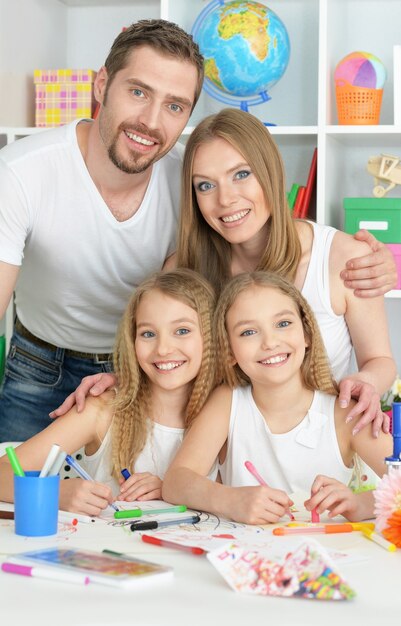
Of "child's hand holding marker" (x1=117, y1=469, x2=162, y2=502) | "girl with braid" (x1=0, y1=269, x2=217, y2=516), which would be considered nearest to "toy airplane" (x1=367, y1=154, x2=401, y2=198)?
"girl with braid" (x1=0, y1=269, x2=217, y2=516)

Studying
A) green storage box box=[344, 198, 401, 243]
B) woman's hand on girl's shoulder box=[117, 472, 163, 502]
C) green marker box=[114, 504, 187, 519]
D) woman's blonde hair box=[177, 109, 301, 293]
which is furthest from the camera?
green storage box box=[344, 198, 401, 243]

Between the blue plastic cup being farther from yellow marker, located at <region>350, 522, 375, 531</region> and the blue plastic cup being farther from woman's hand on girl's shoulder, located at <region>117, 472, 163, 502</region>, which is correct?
yellow marker, located at <region>350, 522, 375, 531</region>

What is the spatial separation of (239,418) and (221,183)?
19.7 inches

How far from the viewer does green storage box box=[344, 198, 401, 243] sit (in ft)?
9.02

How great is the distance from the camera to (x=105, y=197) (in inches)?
83.9

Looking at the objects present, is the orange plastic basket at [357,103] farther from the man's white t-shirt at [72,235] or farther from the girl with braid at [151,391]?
the girl with braid at [151,391]

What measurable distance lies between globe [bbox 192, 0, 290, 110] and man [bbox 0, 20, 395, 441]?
0.60m

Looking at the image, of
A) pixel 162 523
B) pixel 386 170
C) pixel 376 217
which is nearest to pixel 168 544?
pixel 162 523

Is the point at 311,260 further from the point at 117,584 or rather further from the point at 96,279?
the point at 117,584

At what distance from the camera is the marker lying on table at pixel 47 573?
1038 mm

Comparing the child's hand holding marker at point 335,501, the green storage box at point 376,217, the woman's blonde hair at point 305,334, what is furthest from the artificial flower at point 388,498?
the green storage box at point 376,217

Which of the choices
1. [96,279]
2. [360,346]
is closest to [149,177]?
[96,279]

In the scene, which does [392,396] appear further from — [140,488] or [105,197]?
[140,488]

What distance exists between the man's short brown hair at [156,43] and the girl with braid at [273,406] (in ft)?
1.83
